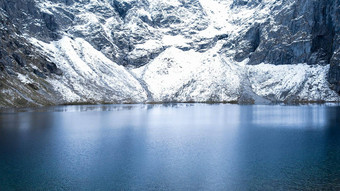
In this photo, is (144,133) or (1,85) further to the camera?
(1,85)

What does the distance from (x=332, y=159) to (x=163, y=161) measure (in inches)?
1047

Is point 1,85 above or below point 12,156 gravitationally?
above

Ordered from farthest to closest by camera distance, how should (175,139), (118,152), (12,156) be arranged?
(175,139), (118,152), (12,156)

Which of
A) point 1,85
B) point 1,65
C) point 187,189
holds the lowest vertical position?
point 187,189

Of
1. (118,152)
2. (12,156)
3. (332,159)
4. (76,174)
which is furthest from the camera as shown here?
(118,152)

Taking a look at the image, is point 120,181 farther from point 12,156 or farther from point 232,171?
point 12,156

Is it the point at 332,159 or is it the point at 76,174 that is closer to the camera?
the point at 76,174

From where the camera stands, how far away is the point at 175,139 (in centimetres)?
6788

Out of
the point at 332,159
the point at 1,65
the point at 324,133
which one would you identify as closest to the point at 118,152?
the point at 332,159

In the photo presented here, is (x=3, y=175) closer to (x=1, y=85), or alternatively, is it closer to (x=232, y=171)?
(x=232, y=171)

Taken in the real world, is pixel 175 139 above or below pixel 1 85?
below

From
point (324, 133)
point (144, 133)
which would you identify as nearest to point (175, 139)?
point (144, 133)

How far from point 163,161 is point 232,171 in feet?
37.1

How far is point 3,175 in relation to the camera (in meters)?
40.0
